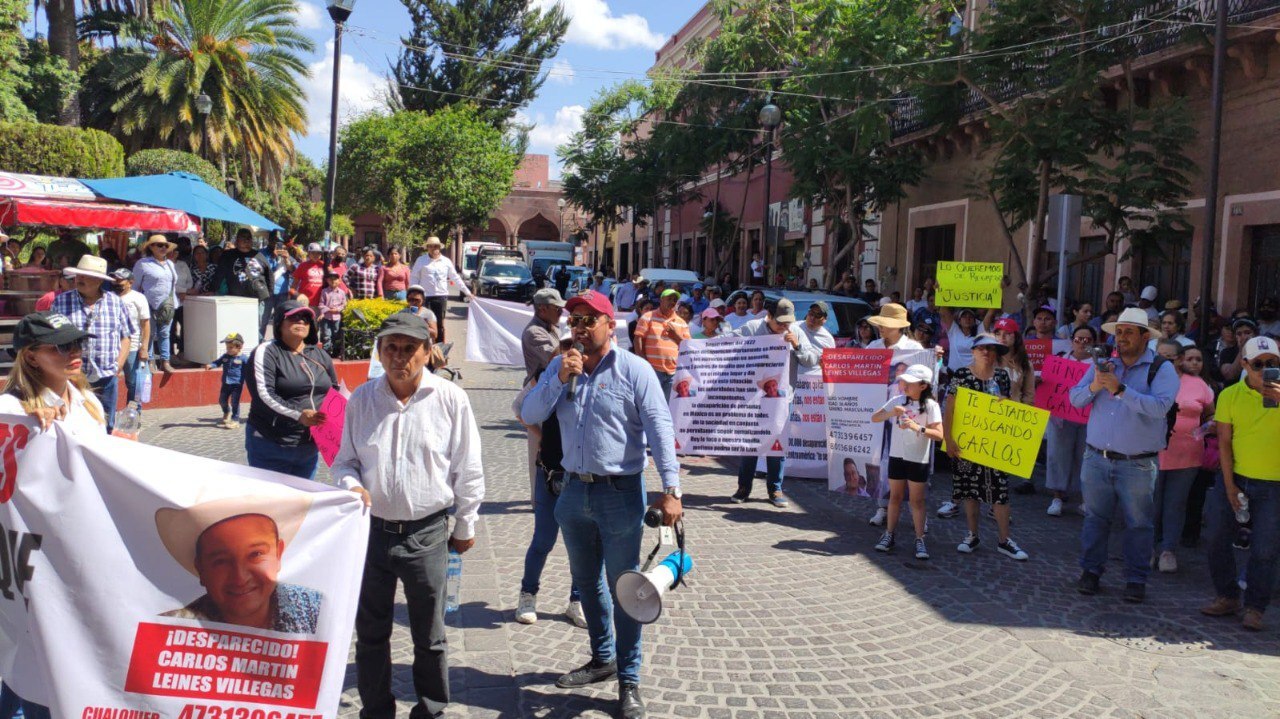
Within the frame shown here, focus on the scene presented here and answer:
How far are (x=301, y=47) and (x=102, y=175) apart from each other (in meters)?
9.67

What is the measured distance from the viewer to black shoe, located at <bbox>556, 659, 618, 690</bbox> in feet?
15.3

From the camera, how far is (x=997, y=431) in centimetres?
740

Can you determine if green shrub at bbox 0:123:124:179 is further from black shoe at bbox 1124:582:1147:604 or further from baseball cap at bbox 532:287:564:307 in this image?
black shoe at bbox 1124:582:1147:604

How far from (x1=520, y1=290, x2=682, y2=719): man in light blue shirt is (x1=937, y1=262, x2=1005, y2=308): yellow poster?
8.36 meters

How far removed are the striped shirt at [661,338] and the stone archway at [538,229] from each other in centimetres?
6803

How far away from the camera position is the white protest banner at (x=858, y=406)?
8453 millimetres

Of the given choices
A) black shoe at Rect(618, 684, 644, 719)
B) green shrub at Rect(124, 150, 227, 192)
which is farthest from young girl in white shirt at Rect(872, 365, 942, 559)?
green shrub at Rect(124, 150, 227, 192)

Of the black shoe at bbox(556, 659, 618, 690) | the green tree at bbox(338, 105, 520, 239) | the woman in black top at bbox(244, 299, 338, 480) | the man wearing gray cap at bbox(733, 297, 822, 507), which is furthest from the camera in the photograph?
the green tree at bbox(338, 105, 520, 239)

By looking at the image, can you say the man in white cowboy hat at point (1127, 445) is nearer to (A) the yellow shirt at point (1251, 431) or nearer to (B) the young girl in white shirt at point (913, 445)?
(A) the yellow shirt at point (1251, 431)

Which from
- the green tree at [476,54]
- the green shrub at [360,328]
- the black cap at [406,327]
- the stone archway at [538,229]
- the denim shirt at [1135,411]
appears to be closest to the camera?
the black cap at [406,327]

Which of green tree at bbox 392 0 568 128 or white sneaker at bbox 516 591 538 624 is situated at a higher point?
green tree at bbox 392 0 568 128

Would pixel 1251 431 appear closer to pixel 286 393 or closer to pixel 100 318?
pixel 286 393

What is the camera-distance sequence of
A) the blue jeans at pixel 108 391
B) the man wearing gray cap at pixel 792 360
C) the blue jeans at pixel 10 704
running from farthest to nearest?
the man wearing gray cap at pixel 792 360 → the blue jeans at pixel 108 391 → the blue jeans at pixel 10 704

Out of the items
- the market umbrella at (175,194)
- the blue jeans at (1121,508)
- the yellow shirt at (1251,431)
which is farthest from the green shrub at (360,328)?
the yellow shirt at (1251,431)
